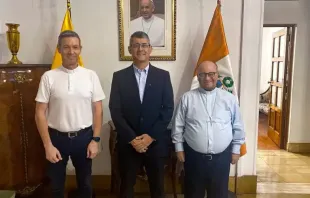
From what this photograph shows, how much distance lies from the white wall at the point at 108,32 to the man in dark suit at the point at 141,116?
79 cm

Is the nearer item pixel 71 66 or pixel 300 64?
pixel 71 66

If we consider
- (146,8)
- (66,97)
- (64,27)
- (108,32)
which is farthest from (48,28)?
(66,97)

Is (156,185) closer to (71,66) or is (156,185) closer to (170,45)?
(71,66)

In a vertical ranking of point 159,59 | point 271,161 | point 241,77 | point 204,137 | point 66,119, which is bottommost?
point 271,161

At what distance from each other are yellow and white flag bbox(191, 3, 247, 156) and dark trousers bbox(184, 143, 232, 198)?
0.71 m

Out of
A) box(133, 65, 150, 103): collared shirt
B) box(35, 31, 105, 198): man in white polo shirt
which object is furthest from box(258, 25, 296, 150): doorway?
box(35, 31, 105, 198): man in white polo shirt

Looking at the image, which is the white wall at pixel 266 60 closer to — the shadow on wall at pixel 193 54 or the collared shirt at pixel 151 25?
the shadow on wall at pixel 193 54

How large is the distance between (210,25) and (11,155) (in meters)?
2.10

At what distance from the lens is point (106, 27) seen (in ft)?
8.70

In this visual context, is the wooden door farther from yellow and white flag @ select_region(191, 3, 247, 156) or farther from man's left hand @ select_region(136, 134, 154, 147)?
man's left hand @ select_region(136, 134, 154, 147)

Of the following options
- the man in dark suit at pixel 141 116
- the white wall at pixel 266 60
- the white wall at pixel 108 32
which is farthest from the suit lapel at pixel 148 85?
the white wall at pixel 266 60

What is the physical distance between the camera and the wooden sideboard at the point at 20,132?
231cm

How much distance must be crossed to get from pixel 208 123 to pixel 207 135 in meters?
0.08

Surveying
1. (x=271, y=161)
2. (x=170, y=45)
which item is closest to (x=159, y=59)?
(x=170, y=45)
